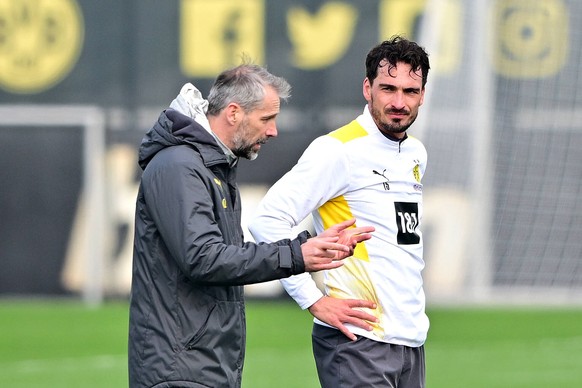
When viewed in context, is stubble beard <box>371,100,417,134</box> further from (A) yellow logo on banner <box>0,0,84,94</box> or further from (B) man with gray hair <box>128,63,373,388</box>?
(A) yellow logo on banner <box>0,0,84,94</box>

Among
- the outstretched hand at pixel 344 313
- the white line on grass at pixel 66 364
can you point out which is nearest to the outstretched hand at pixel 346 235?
the outstretched hand at pixel 344 313

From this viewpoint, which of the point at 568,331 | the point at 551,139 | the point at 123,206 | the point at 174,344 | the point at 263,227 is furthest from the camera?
the point at 123,206

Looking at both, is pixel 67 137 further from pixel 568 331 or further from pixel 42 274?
pixel 568 331

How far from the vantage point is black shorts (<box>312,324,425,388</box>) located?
458cm

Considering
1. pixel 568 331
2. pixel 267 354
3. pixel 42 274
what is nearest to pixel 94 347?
pixel 267 354

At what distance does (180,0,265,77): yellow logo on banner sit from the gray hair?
10035 millimetres

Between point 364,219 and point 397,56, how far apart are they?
55cm

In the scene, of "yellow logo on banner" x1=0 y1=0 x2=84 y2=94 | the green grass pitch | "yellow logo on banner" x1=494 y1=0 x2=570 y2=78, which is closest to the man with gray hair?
the green grass pitch

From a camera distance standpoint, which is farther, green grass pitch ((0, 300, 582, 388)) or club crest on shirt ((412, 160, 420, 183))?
green grass pitch ((0, 300, 582, 388))

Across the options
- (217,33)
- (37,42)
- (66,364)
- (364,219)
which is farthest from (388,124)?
(37,42)

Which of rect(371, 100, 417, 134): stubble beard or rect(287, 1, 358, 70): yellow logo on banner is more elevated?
rect(371, 100, 417, 134): stubble beard

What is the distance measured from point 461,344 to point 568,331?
1.46m

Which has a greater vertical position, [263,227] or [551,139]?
[263,227]

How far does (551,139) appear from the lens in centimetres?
1357
